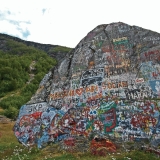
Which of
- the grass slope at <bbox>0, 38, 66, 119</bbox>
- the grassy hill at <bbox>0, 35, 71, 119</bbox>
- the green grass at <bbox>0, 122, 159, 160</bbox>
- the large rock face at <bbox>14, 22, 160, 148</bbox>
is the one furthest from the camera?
the grass slope at <bbox>0, 38, 66, 119</bbox>

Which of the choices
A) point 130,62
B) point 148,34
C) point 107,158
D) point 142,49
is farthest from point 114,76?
point 107,158

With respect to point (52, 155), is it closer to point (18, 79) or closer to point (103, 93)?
point (103, 93)

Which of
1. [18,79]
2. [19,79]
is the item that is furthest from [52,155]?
[19,79]

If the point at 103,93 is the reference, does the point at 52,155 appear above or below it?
below

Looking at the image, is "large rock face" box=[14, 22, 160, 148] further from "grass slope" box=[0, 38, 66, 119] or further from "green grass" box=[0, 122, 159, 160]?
"grass slope" box=[0, 38, 66, 119]

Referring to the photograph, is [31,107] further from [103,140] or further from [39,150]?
[103,140]

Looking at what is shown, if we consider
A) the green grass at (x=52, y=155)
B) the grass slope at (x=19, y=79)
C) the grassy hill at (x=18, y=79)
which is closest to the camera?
the green grass at (x=52, y=155)

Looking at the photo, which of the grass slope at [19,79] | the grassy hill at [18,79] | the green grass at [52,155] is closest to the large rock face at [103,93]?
the green grass at [52,155]

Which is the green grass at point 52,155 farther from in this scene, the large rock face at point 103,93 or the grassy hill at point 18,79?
the grassy hill at point 18,79

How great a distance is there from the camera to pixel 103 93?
14.2 m

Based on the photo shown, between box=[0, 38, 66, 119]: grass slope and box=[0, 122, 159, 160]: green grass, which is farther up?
box=[0, 38, 66, 119]: grass slope

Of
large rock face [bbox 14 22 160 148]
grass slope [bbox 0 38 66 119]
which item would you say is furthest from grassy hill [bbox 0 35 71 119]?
large rock face [bbox 14 22 160 148]

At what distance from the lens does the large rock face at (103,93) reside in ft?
42.2

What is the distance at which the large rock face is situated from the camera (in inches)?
506
